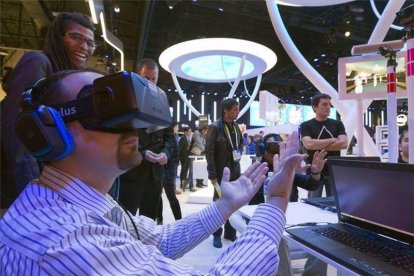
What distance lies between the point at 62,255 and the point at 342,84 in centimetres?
305

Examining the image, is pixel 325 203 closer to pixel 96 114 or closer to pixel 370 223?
pixel 370 223

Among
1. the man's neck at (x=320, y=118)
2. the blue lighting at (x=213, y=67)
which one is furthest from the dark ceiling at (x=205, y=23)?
the man's neck at (x=320, y=118)

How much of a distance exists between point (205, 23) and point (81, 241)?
9.79 metres

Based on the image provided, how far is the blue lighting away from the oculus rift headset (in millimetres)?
6848

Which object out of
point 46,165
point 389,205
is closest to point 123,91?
point 46,165

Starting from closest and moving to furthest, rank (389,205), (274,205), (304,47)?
(274,205), (389,205), (304,47)

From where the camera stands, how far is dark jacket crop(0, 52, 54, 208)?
1140 mm

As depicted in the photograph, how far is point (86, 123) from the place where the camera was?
25.4 inches

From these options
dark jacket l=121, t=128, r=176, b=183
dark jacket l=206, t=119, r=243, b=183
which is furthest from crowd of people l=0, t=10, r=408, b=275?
dark jacket l=206, t=119, r=243, b=183

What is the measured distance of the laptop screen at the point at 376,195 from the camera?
97 cm

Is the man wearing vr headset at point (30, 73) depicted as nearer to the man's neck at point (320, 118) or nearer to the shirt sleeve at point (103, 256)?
the shirt sleeve at point (103, 256)

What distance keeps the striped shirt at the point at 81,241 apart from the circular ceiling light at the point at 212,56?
565cm

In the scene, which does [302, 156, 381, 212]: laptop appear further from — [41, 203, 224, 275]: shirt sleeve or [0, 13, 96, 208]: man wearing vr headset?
[0, 13, 96, 208]: man wearing vr headset

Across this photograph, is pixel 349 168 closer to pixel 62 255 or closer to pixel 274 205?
pixel 274 205
